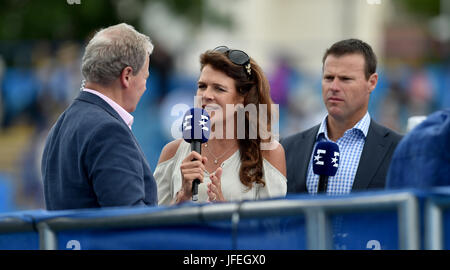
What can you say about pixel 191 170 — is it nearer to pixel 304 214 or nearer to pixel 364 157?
pixel 364 157

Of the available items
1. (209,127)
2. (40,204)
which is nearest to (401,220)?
(209,127)

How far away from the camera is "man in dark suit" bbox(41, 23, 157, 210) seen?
423cm

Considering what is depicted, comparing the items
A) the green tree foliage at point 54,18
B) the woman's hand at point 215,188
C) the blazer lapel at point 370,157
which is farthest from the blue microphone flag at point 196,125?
the green tree foliage at point 54,18

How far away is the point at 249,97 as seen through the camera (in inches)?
217

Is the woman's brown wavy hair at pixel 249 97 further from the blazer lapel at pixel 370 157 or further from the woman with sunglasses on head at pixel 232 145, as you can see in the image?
the blazer lapel at pixel 370 157

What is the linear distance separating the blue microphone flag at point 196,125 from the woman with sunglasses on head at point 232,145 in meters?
0.38

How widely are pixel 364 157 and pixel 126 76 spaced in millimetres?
1818

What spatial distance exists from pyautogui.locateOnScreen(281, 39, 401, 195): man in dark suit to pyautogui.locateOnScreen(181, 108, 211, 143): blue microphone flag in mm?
1028

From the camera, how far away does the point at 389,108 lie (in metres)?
15.9

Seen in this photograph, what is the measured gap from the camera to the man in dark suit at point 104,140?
4230mm

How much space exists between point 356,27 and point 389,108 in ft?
57.8

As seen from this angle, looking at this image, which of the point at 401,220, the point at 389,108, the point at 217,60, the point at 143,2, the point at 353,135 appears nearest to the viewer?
the point at 401,220
